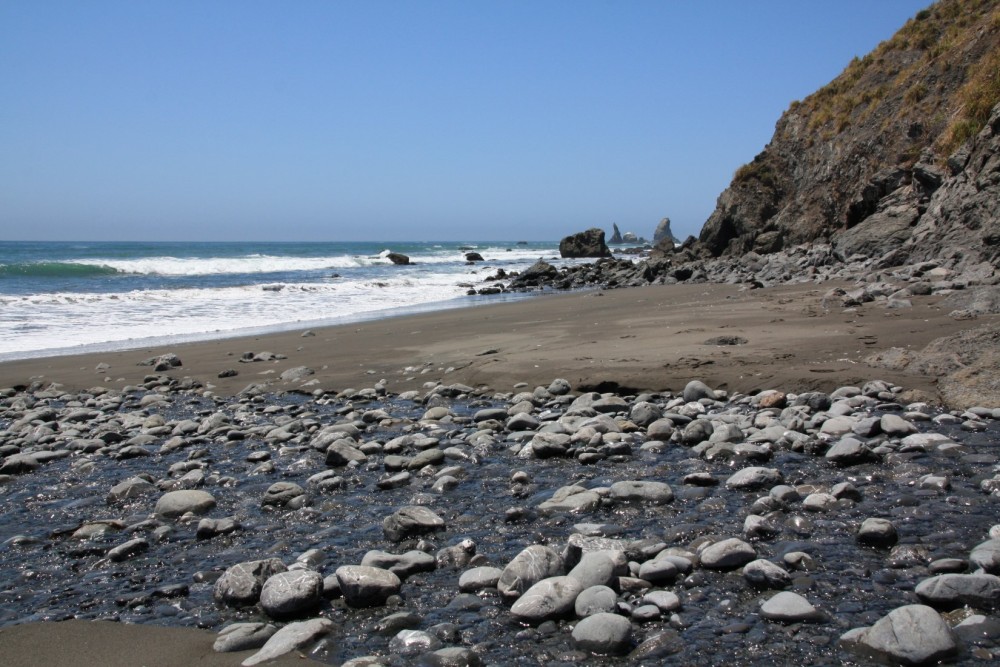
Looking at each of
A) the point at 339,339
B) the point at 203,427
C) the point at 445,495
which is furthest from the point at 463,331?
the point at 445,495

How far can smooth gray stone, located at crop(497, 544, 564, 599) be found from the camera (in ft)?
10.3

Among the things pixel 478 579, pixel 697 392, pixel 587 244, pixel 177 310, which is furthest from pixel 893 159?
pixel 587 244

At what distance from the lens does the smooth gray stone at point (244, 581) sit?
326 centimetres

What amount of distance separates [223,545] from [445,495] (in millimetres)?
1313

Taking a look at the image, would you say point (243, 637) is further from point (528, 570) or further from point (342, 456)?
point (342, 456)

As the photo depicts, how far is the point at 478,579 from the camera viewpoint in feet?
10.7

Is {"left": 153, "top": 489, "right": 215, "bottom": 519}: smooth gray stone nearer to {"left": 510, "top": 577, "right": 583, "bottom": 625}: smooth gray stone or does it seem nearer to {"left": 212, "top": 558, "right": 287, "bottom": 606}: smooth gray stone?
{"left": 212, "top": 558, "right": 287, "bottom": 606}: smooth gray stone

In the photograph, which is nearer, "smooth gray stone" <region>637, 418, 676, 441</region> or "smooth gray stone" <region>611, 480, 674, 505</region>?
"smooth gray stone" <region>611, 480, 674, 505</region>

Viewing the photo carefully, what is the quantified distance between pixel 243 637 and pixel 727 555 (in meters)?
2.08

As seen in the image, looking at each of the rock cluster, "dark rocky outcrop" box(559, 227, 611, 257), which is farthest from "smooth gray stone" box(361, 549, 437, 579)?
"dark rocky outcrop" box(559, 227, 611, 257)

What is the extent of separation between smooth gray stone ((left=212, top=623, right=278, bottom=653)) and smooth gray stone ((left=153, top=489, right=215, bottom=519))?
1675 mm

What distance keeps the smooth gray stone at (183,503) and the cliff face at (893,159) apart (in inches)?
460

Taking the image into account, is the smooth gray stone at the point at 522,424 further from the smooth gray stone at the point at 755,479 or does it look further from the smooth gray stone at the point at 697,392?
the smooth gray stone at the point at 755,479

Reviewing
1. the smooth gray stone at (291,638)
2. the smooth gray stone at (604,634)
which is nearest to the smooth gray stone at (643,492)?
the smooth gray stone at (604,634)
